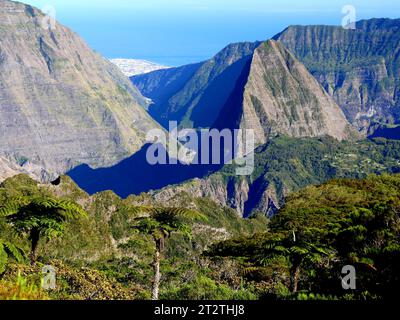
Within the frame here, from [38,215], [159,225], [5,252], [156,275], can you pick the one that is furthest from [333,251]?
[5,252]

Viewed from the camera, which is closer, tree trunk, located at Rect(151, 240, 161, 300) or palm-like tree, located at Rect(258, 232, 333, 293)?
tree trunk, located at Rect(151, 240, 161, 300)

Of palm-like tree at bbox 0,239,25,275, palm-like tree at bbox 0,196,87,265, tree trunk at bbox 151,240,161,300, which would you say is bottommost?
tree trunk at bbox 151,240,161,300

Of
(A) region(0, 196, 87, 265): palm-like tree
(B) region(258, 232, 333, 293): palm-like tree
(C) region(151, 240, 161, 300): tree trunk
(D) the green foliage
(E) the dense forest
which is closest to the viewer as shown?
(D) the green foliage

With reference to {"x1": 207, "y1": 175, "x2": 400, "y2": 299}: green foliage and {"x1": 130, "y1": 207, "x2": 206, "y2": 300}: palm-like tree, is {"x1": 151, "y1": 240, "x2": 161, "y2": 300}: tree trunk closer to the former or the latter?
{"x1": 130, "y1": 207, "x2": 206, "y2": 300}: palm-like tree

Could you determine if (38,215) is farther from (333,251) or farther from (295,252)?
(333,251)

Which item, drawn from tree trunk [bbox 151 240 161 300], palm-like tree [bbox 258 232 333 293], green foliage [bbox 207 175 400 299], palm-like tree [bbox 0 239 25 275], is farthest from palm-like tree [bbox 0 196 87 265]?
green foliage [bbox 207 175 400 299]
